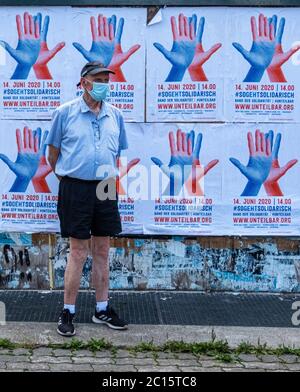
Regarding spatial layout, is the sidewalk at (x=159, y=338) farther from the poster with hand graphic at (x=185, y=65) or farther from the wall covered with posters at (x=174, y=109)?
the poster with hand graphic at (x=185, y=65)

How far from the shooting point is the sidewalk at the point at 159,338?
472 cm

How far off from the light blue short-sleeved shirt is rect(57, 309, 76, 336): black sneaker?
1.07 meters

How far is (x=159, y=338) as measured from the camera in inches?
203

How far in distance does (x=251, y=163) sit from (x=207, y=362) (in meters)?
2.05

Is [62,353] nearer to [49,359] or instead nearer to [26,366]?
[49,359]

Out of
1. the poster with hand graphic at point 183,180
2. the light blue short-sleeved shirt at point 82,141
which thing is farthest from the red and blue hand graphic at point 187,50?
the light blue short-sleeved shirt at point 82,141

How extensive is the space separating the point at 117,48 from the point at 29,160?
1273mm

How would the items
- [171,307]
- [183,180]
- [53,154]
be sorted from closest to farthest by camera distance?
[53,154]
[171,307]
[183,180]

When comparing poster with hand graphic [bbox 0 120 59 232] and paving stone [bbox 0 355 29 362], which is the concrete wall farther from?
paving stone [bbox 0 355 29 362]

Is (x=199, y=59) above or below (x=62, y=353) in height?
above

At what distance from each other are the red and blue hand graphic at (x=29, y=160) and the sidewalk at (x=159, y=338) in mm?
1056

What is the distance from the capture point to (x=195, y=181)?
6.15 metres

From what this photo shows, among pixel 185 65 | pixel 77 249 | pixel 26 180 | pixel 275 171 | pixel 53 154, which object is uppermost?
Answer: pixel 185 65

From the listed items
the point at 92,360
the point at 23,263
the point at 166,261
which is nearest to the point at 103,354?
the point at 92,360
